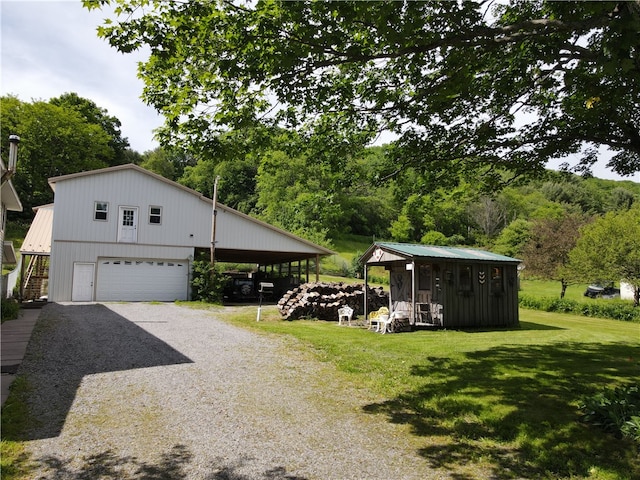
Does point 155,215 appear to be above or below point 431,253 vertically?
above

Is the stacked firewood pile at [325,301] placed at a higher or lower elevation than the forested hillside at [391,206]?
lower

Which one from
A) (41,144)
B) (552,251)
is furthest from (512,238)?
(41,144)

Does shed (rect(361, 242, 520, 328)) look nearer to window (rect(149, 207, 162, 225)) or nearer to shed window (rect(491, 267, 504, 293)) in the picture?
shed window (rect(491, 267, 504, 293))

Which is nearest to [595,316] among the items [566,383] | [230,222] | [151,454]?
[566,383]

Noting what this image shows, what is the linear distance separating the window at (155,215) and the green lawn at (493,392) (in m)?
13.2

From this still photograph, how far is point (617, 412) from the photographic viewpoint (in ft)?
16.9

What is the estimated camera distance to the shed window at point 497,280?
16.1 m

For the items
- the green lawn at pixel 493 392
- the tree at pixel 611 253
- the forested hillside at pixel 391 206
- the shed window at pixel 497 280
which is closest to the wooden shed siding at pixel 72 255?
the green lawn at pixel 493 392

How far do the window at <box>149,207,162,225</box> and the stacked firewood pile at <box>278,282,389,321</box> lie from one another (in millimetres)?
9707

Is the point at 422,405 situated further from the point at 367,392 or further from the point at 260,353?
the point at 260,353

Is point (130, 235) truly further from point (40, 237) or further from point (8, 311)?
point (8, 311)

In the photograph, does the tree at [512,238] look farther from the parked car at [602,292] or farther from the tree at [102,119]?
the tree at [102,119]

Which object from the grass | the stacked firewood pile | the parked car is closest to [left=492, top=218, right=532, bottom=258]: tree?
the parked car

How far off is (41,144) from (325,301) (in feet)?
143
